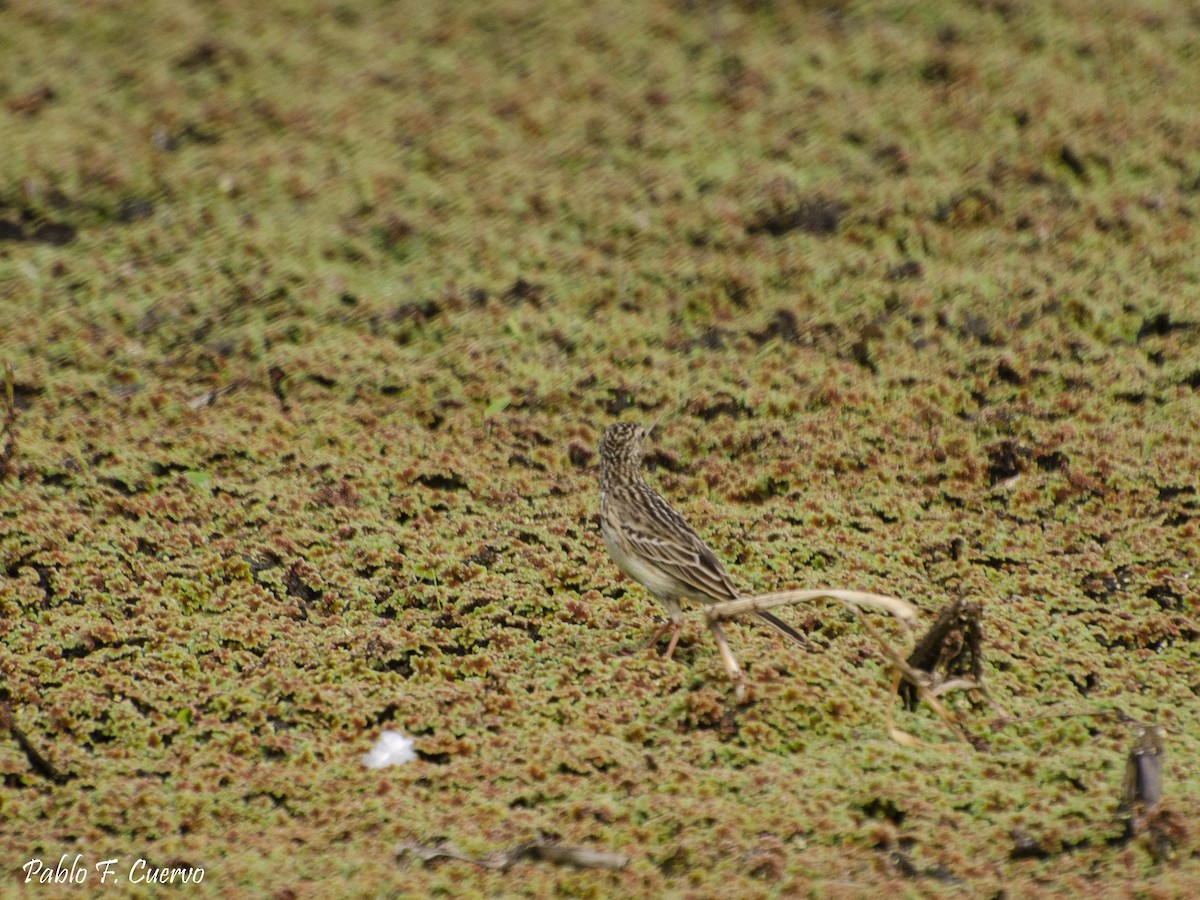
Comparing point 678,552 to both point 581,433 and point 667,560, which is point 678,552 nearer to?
point 667,560

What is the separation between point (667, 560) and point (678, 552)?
0.17 ft

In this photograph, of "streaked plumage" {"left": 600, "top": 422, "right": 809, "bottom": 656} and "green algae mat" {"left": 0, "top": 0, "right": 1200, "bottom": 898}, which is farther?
"streaked plumage" {"left": 600, "top": 422, "right": 809, "bottom": 656}

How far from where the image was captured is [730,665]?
509 cm

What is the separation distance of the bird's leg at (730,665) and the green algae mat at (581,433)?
12 cm

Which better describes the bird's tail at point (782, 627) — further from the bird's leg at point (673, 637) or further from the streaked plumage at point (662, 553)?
the bird's leg at point (673, 637)

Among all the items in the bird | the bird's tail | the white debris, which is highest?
the bird

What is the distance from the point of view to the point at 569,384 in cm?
775

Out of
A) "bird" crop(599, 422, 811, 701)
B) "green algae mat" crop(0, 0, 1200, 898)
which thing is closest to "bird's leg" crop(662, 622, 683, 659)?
"bird" crop(599, 422, 811, 701)

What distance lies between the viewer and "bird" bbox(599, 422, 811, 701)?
17.3ft

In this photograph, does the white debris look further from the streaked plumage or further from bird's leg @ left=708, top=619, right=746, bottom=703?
bird's leg @ left=708, top=619, right=746, bottom=703

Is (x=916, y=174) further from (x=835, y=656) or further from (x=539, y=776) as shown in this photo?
(x=539, y=776)

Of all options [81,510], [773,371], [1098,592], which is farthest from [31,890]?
[773,371]

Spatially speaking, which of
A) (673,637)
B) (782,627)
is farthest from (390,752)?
(782,627)

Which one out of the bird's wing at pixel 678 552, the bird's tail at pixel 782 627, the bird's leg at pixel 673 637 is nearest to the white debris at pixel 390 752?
the bird's leg at pixel 673 637
